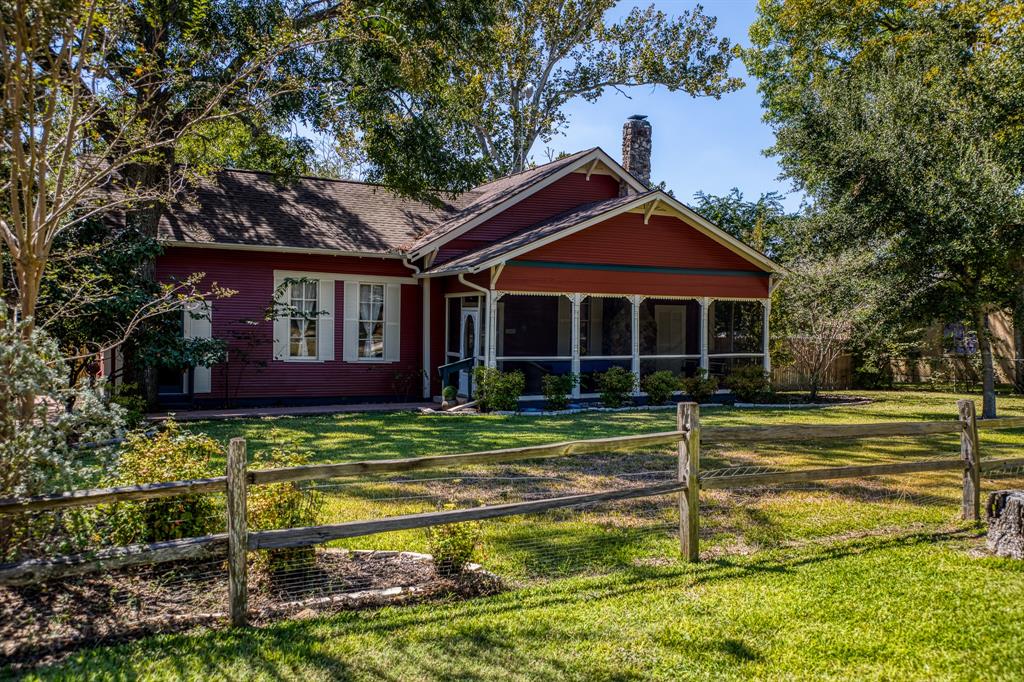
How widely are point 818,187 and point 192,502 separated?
15288mm

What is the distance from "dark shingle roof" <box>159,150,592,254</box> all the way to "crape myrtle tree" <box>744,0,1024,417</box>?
6.62 metres

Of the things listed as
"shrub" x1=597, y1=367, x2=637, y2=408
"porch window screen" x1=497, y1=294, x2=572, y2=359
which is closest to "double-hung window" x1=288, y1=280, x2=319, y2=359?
"porch window screen" x1=497, y1=294, x2=572, y2=359

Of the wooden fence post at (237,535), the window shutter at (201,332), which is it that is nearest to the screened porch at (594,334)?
the window shutter at (201,332)

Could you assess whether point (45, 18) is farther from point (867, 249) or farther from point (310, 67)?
point (867, 249)

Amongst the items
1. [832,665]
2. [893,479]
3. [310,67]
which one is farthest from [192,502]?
[310,67]

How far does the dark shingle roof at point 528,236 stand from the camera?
636 inches

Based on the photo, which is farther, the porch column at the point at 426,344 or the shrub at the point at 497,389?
the porch column at the point at 426,344

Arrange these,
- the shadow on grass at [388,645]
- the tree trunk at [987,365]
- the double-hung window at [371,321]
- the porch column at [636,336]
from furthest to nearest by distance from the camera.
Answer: the double-hung window at [371,321] < the porch column at [636,336] < the tree trunk at [987,365] < the shadow on grass at [388,645]

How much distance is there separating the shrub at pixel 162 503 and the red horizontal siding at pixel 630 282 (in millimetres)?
11036

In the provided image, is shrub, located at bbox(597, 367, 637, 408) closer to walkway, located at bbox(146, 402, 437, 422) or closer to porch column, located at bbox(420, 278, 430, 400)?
walkway, located at bbox(146, 402, 437, 422)

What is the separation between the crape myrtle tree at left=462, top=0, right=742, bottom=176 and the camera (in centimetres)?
2997

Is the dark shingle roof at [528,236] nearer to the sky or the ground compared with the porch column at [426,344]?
nearer to the sky

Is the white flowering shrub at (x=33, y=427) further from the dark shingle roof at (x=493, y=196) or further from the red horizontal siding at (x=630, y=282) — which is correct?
the dark shingle roof at (x=493, y=196)

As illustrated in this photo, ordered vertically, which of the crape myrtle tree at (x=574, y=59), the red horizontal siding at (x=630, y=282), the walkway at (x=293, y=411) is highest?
the crape myrtle tree at (x=574, y=59)
